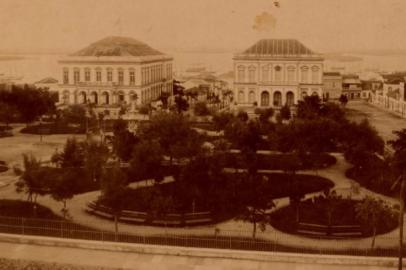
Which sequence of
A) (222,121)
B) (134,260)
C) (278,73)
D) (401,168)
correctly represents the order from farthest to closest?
(278,73) → (222,121) → (401,168) → (134,260)

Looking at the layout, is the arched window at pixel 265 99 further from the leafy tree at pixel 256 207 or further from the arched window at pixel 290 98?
the leafy tree at pixel 256 207

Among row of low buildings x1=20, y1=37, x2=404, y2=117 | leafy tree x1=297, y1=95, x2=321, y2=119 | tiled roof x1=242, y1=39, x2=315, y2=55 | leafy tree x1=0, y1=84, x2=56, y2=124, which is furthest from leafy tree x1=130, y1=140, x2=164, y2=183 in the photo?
tiled roof x1=242, y1=39, x2=315, y2=55

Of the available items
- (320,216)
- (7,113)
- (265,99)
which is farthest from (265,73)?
(320,216)

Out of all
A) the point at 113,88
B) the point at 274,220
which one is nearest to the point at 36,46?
the point at 113,88

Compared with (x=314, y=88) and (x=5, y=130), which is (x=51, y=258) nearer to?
(x=5, y=130)

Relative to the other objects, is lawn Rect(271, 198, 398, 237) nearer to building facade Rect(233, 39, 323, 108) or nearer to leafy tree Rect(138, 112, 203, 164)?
leafy tree Rect(138, 112, 203, 164)

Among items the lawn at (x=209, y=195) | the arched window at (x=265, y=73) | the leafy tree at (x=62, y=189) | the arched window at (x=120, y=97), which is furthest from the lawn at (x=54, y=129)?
the arched window at (x=265, y=73)

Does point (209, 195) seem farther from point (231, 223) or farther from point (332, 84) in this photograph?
point (332, 84)
